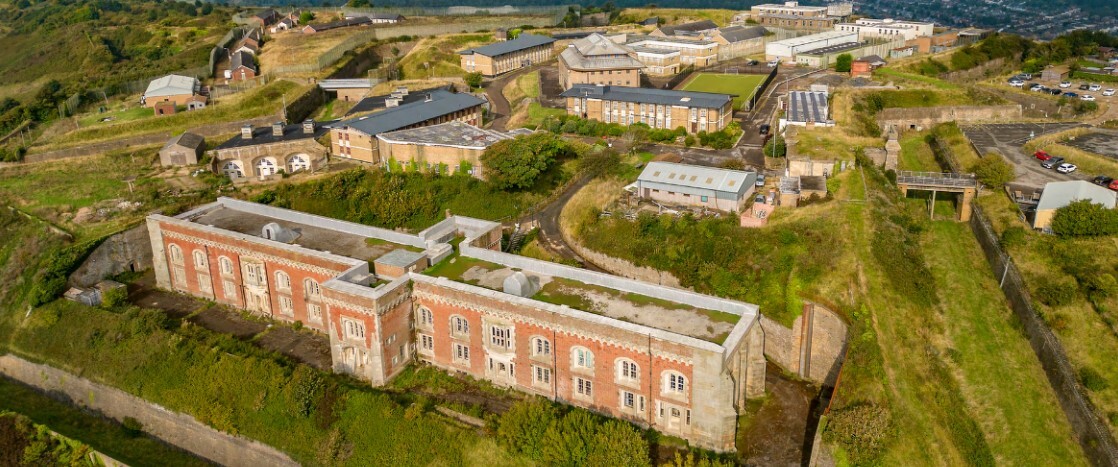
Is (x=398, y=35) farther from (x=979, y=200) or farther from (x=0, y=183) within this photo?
(x=979, y=200)

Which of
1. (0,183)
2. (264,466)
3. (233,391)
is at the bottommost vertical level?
(264,466)

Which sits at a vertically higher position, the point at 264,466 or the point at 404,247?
the point at 404,247

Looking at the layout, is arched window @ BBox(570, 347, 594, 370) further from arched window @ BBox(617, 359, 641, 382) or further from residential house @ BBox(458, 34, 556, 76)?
residential house @ BBox(458, 34, 556, 76)

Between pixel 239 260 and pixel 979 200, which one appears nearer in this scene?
pixel 239 260

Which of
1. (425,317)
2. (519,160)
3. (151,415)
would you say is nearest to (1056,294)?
(425,317)

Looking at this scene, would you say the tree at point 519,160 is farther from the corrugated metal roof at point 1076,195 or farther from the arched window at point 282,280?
the corrugated metal roof at point 1076,195

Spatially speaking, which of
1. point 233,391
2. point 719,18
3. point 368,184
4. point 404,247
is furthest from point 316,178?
point 719,18
